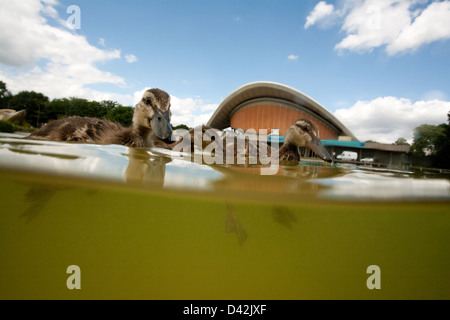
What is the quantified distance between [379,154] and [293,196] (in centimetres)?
3185

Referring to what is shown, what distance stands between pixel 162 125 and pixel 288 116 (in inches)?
Result: 1375

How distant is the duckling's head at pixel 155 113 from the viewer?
129 inches

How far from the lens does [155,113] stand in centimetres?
351

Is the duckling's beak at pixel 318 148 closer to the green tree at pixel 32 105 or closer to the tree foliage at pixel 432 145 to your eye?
the tree foliage at pixel 432 145

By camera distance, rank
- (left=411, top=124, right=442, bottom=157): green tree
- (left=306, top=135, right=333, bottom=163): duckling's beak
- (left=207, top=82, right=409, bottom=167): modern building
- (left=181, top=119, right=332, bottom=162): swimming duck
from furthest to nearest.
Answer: (left=207, top=82, right=409, bottom=167): modern building
(left=411, top=124, right=442, bottom=157): green tree
(left=306, top=135, right=333, bottom=163): duckling's beak
(left=181, top=119, right=332, bottom=162): swimming duck

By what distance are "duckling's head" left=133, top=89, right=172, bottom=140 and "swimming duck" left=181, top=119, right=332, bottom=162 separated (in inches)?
35.3

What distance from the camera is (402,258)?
2535mm

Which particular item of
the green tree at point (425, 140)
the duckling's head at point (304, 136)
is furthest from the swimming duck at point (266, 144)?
the green tree at point (425, 140)

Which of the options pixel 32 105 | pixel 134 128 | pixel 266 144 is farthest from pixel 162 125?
pixel 32 105

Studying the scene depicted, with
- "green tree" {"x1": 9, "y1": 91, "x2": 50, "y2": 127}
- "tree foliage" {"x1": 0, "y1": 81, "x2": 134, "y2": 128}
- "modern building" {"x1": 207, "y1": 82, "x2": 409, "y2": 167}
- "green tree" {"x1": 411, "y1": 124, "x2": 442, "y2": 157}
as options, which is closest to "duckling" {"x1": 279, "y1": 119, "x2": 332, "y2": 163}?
"tree foliage" {"x1": 0, "y1": 81, "x2": 134, "y2": 128}

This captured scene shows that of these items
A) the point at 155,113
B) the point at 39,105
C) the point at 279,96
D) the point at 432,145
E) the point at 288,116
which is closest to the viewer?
the point at 155,113

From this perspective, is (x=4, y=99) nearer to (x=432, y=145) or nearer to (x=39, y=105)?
(x=39, y=105)

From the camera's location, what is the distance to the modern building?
Answer: 27.1 m

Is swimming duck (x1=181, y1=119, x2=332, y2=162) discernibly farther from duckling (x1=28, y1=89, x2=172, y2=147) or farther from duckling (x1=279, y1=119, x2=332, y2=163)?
duckling (x1=28, y1=89, x2=172, y2=147)
